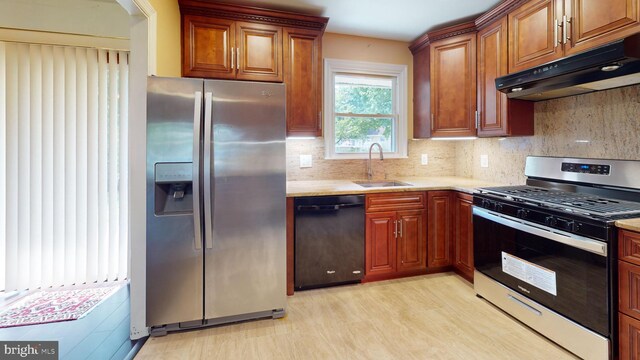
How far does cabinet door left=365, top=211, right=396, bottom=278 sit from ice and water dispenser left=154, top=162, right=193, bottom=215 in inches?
57.4

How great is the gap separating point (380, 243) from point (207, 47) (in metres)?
2.24

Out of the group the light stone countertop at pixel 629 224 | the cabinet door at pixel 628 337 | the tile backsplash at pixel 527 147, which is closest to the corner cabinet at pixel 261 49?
the tile backsplash at pixel 527 147

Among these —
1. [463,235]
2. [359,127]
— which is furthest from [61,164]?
[463,235]

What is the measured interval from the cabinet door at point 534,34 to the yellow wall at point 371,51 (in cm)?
110

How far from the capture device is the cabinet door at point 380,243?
2600 mm

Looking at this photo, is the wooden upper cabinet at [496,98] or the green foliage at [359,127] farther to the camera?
the green foliage at [359,127]

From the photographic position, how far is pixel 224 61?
252 centimetres

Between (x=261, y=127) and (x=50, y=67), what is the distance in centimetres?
200

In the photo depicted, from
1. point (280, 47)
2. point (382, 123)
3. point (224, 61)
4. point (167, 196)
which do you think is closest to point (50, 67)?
point (224, 61)

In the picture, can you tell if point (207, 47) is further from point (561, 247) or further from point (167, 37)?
point (561, 247)

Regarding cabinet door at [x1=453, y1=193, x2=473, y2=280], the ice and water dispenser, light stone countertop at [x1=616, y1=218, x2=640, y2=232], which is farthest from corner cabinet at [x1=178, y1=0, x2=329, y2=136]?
light stone countertop at [x1=616, y1=218, x2=640, y2=232]

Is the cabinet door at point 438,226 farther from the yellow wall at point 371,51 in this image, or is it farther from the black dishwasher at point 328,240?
the yellow wall at point 371,51

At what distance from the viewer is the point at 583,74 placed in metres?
1.79

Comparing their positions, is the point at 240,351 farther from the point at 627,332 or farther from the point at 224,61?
the point at 224,61
